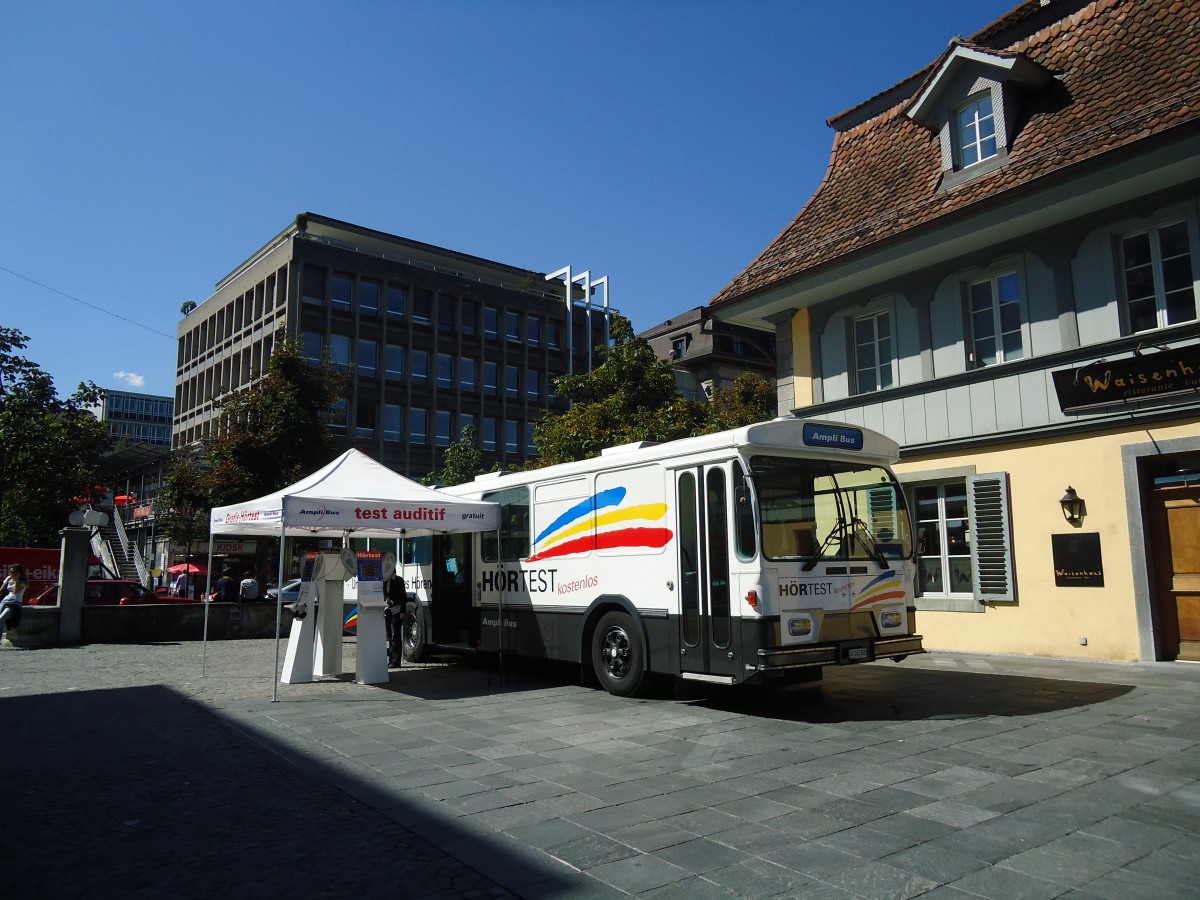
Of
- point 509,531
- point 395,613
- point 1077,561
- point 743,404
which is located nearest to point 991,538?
point 1077,561

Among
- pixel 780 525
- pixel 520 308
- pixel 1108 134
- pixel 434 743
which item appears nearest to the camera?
pixel 434 743

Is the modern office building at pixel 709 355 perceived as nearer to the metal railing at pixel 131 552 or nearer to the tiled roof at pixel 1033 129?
the metal railing at pixel 131 552

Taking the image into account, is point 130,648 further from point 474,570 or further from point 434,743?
point 434,743

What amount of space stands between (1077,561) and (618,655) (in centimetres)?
686

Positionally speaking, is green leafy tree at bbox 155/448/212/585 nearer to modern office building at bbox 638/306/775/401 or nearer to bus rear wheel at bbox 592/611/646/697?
bus rear wheel at bbox 592/611/646/697

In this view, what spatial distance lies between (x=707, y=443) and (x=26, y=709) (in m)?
8.17

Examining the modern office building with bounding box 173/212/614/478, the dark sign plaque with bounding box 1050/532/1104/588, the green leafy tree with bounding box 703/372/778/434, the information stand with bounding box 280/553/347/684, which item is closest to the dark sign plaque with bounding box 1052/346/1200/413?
the dark sign plaque with bounding box 1050/532/1104/588

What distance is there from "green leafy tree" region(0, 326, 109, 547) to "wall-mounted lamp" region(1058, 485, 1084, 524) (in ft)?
74.4

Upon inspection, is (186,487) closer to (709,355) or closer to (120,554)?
(120,554)

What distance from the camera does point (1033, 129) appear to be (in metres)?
13.6

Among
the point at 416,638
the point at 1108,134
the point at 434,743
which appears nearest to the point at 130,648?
the point at 416,638

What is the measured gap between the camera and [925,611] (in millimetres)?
14508

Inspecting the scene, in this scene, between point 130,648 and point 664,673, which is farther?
point 130,648

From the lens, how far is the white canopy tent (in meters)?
10.8
